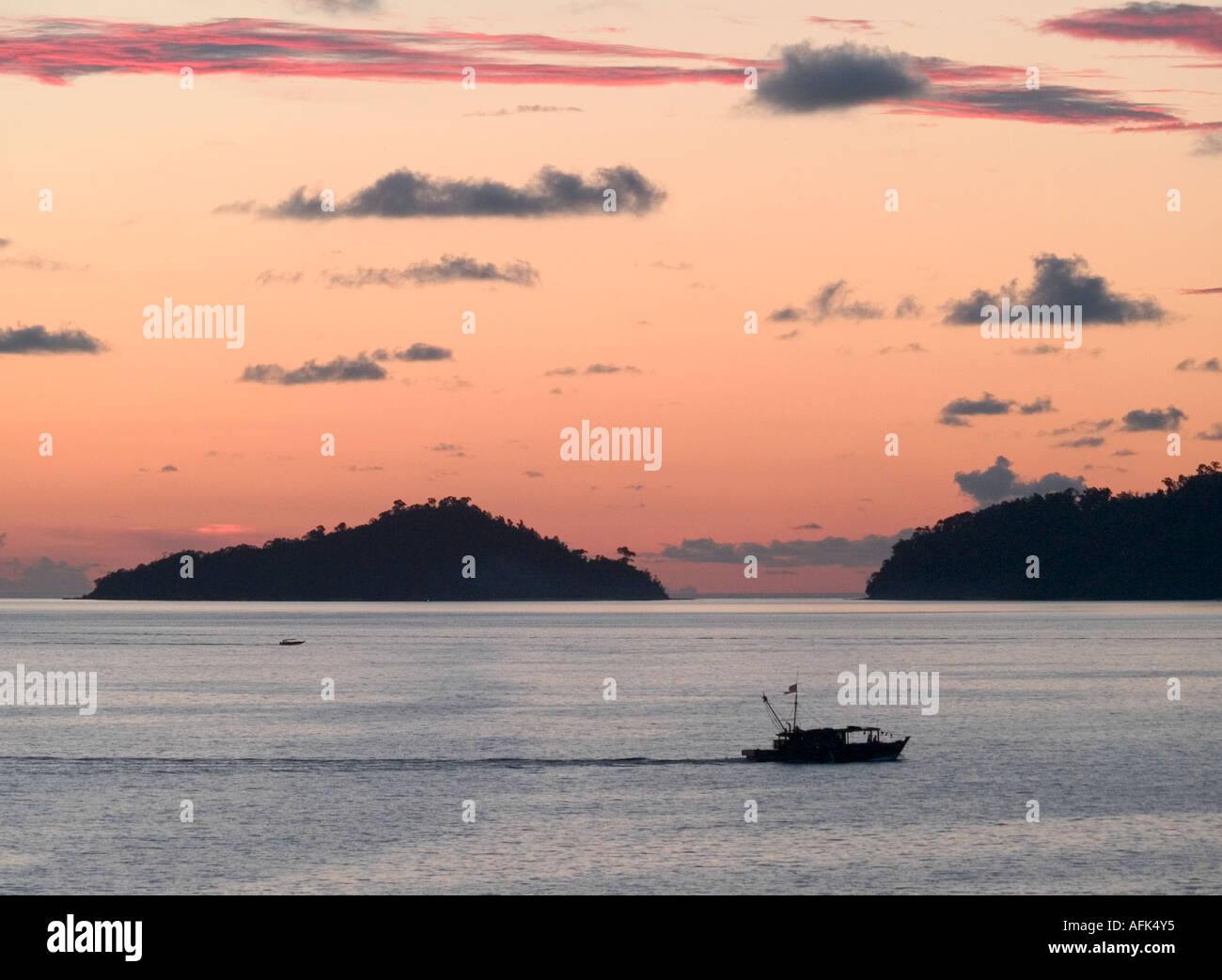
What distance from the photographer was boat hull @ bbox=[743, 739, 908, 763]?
117750 millimetres

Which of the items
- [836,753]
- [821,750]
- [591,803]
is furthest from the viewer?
[836,753]

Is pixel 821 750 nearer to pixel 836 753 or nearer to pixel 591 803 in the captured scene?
pixel 836 753

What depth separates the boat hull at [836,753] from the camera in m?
118

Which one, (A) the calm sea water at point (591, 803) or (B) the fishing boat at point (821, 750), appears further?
(B) the fishing boat at point (821, 750)

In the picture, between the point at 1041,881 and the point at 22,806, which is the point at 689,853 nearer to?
the point at 1041,881

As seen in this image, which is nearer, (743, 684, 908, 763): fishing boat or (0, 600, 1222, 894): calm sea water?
(0, 600, 1222, 894): calm sea water

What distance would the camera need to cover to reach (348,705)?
6757 inches

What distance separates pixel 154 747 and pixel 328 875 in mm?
60018

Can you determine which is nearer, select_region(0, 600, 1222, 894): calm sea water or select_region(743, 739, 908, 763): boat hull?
select_region(0, 600, 1222, 894): calm sea water

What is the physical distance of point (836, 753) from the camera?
120 meters

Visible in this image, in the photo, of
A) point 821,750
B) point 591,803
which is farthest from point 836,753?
point 591,803
